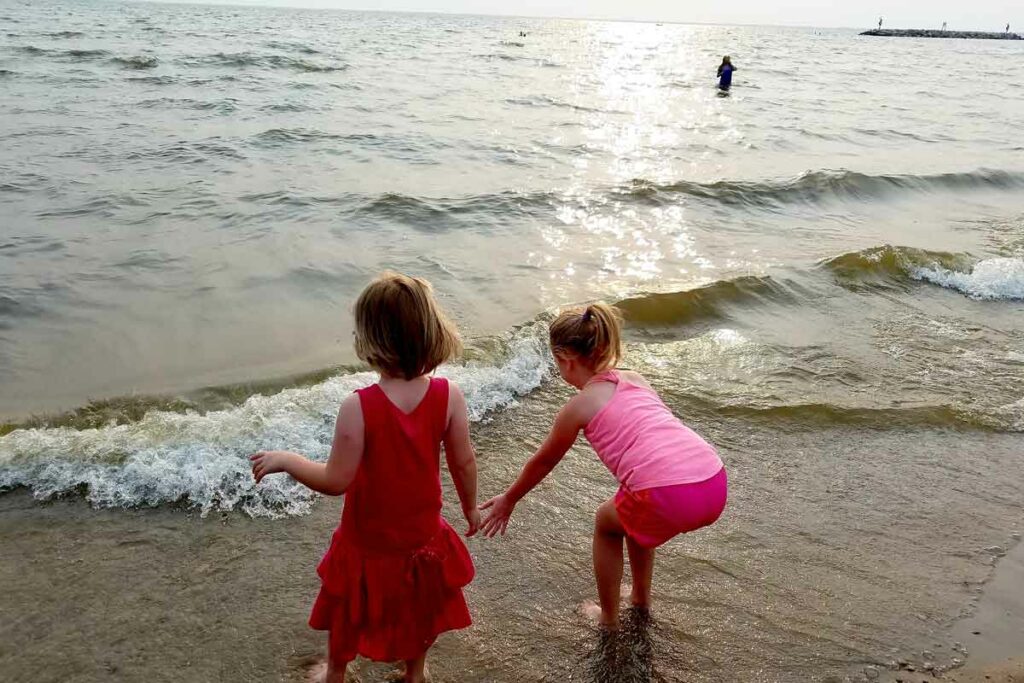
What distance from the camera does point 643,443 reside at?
2539 mm

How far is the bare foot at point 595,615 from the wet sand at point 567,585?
42mm

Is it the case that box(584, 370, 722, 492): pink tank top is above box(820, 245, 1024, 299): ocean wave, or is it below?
above

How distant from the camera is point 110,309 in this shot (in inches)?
234

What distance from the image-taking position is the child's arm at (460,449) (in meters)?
2.30

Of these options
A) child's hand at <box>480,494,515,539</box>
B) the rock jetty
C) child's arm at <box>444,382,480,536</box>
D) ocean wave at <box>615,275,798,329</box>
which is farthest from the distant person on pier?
the rock jetty

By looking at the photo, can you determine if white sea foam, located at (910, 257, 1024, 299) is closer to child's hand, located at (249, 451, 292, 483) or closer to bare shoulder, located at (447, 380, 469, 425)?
bare shoulder, located at (447, 380, 469, 425)

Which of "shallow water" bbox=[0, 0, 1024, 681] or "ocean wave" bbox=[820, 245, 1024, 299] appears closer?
"shallow water" bbox=[0, 0, 1024, 681]

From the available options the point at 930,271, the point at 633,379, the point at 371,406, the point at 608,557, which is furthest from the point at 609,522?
the point at 930,271

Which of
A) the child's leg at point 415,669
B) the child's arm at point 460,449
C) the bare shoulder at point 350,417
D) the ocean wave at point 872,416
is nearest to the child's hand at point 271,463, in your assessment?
the bare shoulder at point 350,417

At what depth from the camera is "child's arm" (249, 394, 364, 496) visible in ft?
7.02

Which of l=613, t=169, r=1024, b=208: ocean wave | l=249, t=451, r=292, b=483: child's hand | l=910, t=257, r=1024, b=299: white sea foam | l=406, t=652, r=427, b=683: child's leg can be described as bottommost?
l=406, t=652, r=427, b=683: child's leg

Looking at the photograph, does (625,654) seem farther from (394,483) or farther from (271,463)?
(271,463)

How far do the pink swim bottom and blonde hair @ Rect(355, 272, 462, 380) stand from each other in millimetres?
868

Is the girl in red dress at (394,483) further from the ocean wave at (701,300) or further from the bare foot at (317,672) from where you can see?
the ocean wave at (701,300)
